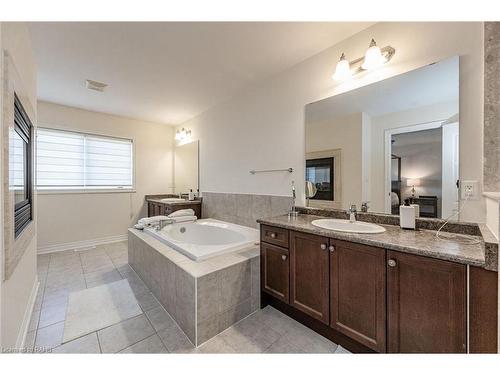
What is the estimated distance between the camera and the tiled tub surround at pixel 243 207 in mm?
2389

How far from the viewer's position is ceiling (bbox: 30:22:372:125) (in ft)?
5.50

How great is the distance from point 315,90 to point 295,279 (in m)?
1.72

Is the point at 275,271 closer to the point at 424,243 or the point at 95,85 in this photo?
the point at 424,243

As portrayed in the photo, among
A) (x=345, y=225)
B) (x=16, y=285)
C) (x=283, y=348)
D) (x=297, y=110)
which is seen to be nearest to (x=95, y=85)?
(x=16, y=285)

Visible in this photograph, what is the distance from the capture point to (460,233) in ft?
4.12

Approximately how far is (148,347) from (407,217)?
194cm

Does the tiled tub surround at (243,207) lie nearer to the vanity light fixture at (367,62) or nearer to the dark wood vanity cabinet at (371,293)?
the dark wood vanity cabinet at (371,293)

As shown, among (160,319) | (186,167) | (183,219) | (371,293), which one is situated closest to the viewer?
(371,293)

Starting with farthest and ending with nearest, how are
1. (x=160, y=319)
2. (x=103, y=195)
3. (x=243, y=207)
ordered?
(x=103, y=195) → (x=243, y=207) → (x=160, y=319)

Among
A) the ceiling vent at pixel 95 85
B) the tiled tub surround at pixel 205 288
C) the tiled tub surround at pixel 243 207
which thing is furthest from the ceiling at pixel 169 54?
the tiled tub surround at pixel 205 288

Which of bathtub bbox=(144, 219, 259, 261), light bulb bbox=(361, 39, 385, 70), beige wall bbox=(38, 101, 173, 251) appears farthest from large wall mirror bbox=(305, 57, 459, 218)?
beige wall bbox=(38, 101, 173, 251)

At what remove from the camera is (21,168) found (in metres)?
1.57
